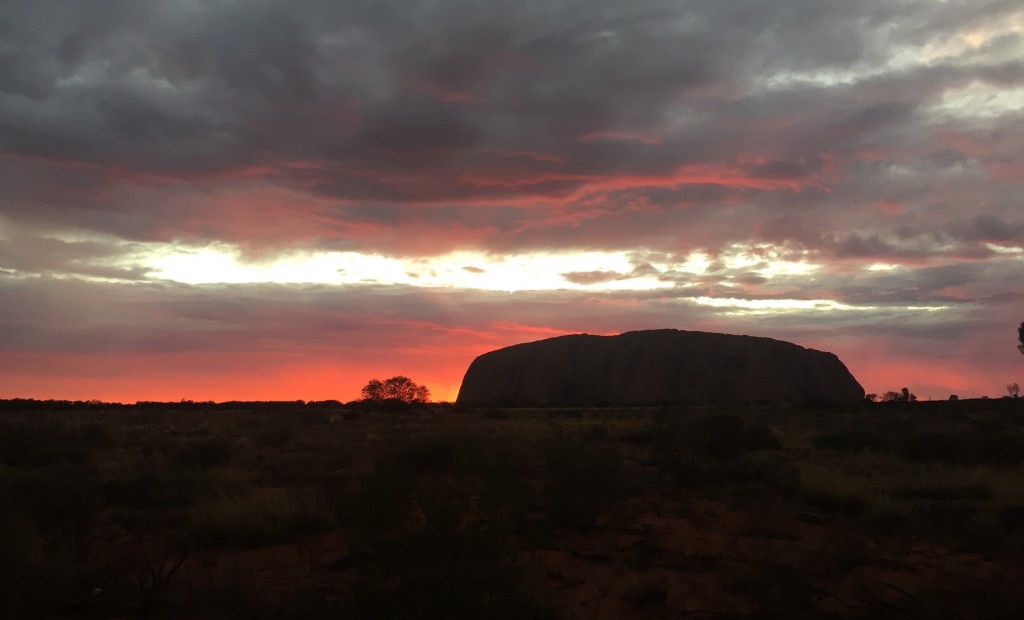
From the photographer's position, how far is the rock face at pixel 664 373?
80250mm

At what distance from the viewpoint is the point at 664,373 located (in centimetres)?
8369

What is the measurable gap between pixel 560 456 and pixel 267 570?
4633mm

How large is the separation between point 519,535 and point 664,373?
249ft

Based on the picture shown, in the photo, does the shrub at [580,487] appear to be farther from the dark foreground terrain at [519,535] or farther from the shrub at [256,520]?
the shrub at [256,520]

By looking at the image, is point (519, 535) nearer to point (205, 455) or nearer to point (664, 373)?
point (205, 455)

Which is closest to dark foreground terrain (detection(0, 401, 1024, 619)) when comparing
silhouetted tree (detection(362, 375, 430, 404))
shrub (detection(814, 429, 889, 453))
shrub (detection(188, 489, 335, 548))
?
shrub (detection(188, 489, 335, 548))

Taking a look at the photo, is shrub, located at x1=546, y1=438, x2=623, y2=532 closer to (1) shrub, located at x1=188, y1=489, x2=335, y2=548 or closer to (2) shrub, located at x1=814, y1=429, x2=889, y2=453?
(1) shrub, located at x1=188, y1=489, x2=335, y2=548

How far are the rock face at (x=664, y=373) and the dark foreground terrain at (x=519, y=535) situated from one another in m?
62.9

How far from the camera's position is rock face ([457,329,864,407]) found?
80250 millimetres

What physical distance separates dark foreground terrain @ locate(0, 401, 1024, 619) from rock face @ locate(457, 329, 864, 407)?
6286 centimetres

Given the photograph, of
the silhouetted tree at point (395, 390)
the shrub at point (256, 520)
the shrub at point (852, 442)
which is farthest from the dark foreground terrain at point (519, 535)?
the silhouetted tree at point (395, 390)

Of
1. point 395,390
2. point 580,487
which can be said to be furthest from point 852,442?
point 395,390

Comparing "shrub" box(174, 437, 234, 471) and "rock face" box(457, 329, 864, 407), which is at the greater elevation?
"rock face" box(457, 329, 864, 407)

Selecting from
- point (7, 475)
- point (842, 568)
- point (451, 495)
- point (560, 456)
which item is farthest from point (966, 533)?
point (7, 475)
